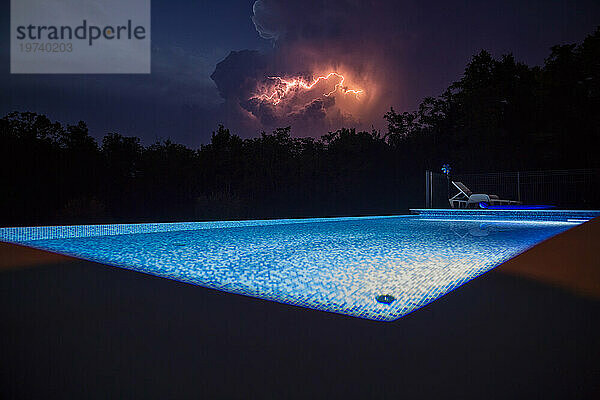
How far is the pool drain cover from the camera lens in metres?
2.94

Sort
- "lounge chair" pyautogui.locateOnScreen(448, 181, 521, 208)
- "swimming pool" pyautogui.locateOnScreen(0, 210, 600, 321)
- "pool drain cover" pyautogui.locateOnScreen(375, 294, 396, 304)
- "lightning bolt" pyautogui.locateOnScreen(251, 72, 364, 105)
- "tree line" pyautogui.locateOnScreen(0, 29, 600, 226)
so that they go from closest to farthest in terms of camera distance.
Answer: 1. "pool drain cover" pyautogui.locateOnScreen(375, 294, 396, 304)
2. "swimming pool" pyautogui.locateOnScreen(0, 210, 600, 321)
3. "lounge chair" pyautogui.locateOnScreen(448, 181, 521, 208)
4. "tree line" pyautogui.locateOnScreen(0, 29, 600, 226)
5. "lightning bolt" pyautogui.locateOnScreen(251, 72, 364, 105)

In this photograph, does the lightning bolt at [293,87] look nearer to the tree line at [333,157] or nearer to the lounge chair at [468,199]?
the tree line at [333,157]

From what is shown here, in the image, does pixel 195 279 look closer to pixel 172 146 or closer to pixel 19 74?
pixel 172 146

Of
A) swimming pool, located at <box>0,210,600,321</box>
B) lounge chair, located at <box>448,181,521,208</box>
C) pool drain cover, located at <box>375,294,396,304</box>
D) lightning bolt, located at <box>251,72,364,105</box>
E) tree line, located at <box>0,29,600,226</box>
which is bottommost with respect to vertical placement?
pool drain cover, located at <box>375,294,396,304</box>

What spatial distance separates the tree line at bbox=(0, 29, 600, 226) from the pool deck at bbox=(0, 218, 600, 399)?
41.4ft

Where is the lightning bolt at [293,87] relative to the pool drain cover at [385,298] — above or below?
above

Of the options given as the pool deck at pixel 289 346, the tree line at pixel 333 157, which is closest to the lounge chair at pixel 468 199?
the tree line at pixel 333 157

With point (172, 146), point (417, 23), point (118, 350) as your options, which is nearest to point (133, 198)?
point (172, 146)

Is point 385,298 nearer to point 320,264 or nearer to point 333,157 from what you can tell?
point 320,264

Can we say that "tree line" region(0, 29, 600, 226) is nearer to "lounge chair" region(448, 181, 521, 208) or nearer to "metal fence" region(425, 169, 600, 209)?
"metal fence" region(425, 169, 600, 209)

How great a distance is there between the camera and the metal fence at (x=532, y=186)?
15.1 m

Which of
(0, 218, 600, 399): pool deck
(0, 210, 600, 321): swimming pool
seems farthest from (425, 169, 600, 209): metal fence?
(0, 218, 600, 399): pool deck

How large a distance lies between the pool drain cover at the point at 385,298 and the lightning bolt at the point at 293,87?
24797mm

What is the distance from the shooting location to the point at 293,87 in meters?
28.0
